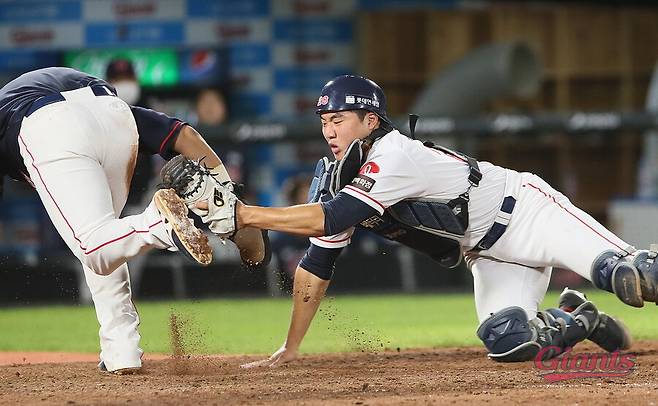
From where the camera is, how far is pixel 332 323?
8.46 meters

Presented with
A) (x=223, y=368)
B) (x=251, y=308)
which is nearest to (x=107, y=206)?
(x=223, y=368)

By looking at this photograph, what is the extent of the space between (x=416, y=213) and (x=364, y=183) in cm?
38

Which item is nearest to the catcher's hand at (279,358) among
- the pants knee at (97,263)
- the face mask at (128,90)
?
the pants knee at (97,263)

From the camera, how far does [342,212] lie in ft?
15.2

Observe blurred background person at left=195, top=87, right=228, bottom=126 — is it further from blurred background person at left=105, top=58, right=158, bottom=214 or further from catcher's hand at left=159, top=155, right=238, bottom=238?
catcher's hand at left=159, top=155, right=238, bottom=238

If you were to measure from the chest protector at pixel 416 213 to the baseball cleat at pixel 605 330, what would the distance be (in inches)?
26.2

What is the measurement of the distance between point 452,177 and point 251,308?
17.0ft

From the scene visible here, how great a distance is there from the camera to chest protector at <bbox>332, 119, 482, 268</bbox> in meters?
4.91

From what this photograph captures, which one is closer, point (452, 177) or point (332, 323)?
point (452, 177)

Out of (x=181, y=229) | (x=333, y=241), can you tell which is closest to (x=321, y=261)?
(x=333, y=241)

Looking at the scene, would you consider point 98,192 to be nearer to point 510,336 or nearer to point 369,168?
point 369,168

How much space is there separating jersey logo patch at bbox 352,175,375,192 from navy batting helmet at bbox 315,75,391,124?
1.46ft

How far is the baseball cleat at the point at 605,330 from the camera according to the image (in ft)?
17.7

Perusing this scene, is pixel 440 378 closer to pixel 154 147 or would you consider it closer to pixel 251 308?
pixel 154 147
